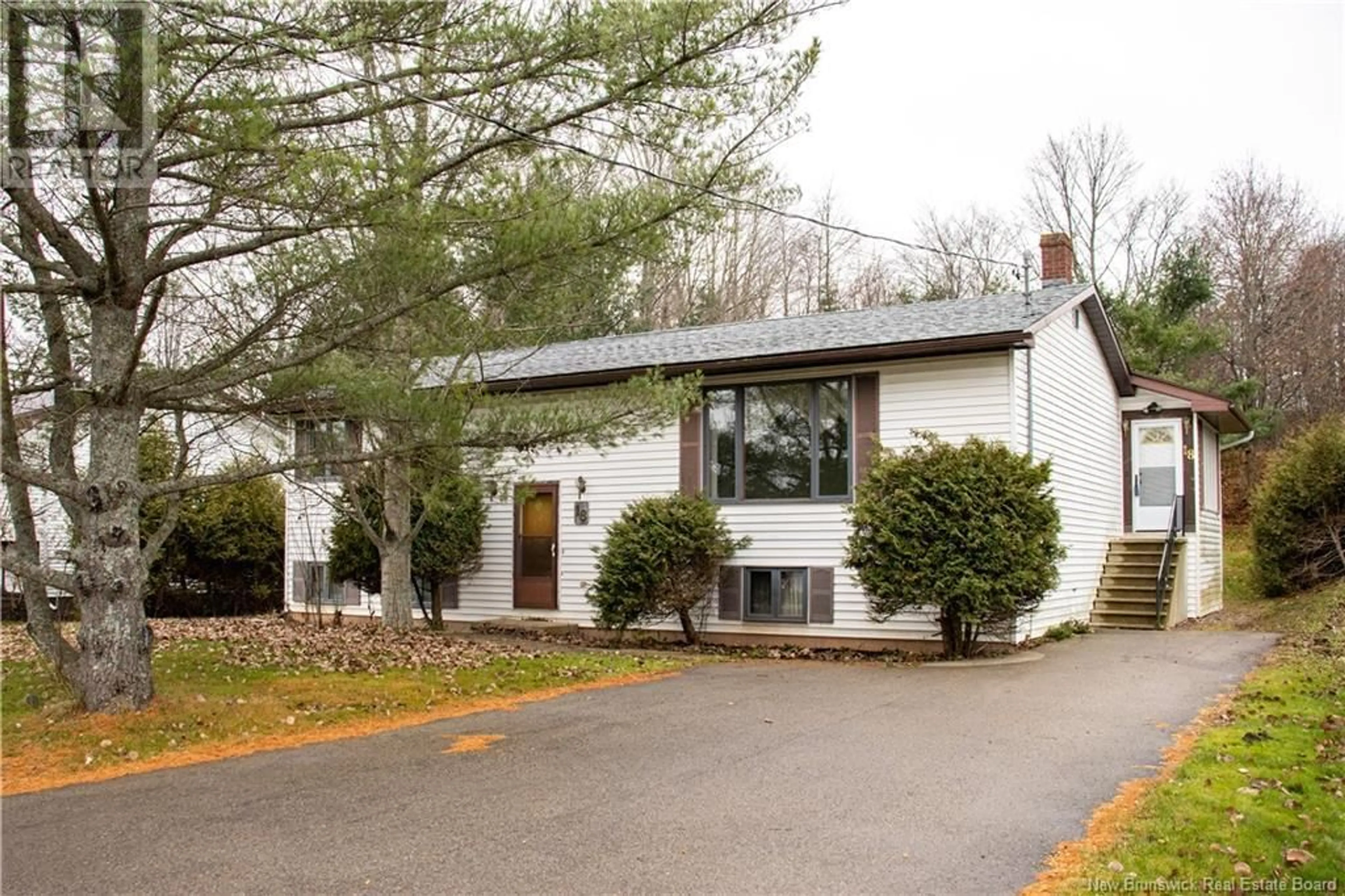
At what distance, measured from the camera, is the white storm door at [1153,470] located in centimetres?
1708

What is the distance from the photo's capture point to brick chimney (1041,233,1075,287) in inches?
643

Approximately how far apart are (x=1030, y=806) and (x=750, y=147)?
4948 mm

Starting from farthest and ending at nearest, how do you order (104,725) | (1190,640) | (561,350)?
(561,350) → (1190,640) → (104,725)

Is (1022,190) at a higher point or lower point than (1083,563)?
higher

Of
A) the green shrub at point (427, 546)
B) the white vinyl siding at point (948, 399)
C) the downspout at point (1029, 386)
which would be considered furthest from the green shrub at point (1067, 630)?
the green shrub at point (427, 546)

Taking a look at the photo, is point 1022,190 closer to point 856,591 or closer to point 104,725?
point 856,591

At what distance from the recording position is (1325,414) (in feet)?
81.6

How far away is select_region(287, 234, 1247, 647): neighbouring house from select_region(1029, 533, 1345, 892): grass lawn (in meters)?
5.11

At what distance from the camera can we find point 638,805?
5.54 m

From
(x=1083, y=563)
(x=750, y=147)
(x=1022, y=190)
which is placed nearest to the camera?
(x=750, y=147)

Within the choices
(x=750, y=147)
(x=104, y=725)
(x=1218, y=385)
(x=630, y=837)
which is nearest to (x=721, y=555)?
(x=750, y=147)
